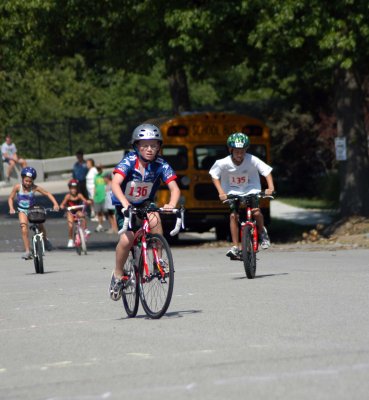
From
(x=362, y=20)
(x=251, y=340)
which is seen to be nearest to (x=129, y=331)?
(x=251, y=340)

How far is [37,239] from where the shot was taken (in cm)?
1884

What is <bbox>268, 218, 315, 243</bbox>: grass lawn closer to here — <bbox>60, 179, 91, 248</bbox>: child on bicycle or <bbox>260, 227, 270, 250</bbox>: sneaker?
<bbox>60, 179, 91, 248</bbox>: child on bicycle

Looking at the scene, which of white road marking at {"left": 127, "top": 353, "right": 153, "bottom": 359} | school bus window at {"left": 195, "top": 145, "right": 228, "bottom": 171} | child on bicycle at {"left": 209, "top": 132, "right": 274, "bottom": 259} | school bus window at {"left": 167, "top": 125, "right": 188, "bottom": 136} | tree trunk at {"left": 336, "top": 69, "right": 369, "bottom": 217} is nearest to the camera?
white road marking at {"left": 127, "top": 353, "right": 153, "bottom": 359}

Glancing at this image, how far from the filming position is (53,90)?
60.1 meters

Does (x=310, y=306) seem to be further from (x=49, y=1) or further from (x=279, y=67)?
(x=279, y=67)

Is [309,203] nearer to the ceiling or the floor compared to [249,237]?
nearer to the floor

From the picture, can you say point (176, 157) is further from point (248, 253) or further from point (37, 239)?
point (248, 253)

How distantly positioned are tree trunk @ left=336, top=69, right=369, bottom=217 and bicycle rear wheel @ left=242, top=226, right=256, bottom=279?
39.7 feet

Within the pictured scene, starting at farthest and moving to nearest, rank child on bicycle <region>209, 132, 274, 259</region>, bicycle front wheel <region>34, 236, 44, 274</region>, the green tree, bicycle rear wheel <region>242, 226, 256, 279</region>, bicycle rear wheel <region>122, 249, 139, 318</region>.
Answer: the green tree < bicycle front wheel <region>34, 236, 44, 274</region> < child on bicycle <region>209, 132, 274, 259</region> < bicycle rear wheel <region>242, 226, 256, 279</region> < bicycle rear wheel <region>122, 249, 139, 318</region>

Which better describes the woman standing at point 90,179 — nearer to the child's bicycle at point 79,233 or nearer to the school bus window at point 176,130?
the school bus window at point 176,130

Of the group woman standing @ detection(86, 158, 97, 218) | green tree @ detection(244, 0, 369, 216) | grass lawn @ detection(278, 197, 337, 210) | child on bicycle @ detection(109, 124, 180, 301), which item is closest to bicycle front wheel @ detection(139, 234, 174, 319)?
child on bicycle @ detection(109, 124, 180, 301)

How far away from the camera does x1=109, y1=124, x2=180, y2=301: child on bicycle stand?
11141 millimetres

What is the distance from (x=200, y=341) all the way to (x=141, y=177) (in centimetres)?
204

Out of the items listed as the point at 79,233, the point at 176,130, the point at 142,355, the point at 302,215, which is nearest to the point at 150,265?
the point at 142,355
